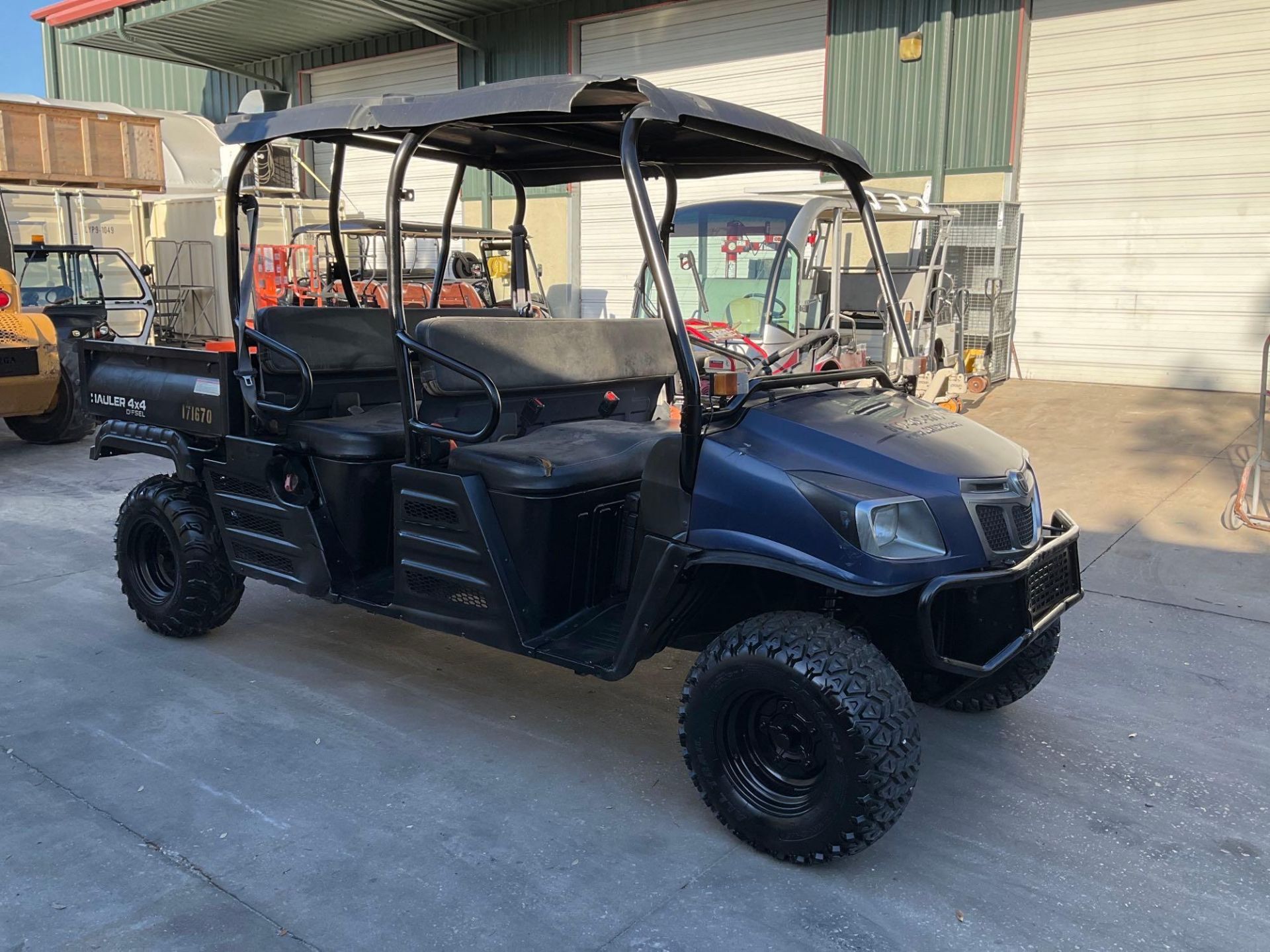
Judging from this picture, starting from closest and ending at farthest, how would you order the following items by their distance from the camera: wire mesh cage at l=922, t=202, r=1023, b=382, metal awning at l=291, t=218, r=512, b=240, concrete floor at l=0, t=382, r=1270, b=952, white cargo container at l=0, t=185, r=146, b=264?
concrete floor at l=0, t=382, r=1270, b=952 → wire mesh cage at l=922, t=202, r=1023, b=382 → metal awning at l=291, t=218, r=512, b=240 → white cargo container at l=0, t=185, r=146, b=264

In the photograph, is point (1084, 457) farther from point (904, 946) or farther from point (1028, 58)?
point (904, 946)

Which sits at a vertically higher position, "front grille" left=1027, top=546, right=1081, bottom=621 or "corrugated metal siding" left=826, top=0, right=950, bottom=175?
"corrugated metal siding" left=826, top=0, right=950, bottom=175

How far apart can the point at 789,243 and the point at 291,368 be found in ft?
19.5

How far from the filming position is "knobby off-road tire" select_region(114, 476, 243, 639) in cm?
445

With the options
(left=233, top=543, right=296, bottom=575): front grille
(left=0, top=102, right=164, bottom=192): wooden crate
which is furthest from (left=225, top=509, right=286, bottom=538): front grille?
(left=0, top=102, right=164, bottom=192): wooden crate

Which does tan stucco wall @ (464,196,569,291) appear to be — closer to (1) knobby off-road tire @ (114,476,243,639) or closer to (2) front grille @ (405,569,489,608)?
(1) knobby off-road tire @ (114,476,243,639)

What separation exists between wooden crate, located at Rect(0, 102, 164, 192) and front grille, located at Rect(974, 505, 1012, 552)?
1497cm

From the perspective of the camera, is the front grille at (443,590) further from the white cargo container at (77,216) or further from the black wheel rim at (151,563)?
the white cargo container at (77,216)

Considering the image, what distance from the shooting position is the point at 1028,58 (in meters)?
12.1

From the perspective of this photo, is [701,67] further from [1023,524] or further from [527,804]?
[527,804]

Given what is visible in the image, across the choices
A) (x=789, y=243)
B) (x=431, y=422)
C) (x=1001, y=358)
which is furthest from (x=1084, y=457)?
(x=431, y=422)

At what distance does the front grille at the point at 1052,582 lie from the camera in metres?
3.12

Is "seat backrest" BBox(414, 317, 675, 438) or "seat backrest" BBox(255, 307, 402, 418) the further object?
"seat backrest" BBox(255, 307, 402, 418)

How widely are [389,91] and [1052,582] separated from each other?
17.5 meters
